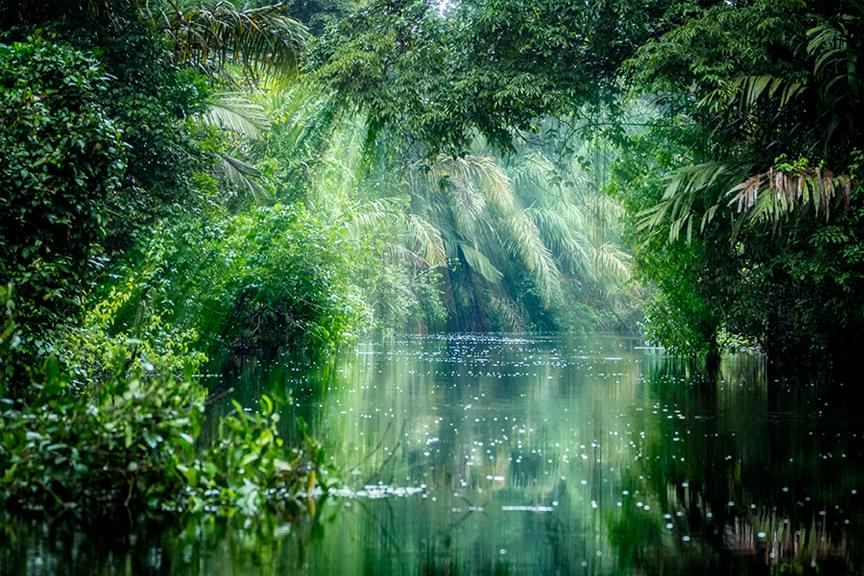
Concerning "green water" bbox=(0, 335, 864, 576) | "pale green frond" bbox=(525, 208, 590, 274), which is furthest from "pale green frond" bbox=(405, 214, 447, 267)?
"green water" bbox=(0, 335, 864, 576)

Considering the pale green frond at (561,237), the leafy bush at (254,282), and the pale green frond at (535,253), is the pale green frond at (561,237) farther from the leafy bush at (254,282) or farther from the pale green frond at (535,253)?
the leafy bush at (254,282)

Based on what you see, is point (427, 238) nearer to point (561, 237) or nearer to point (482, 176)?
point (482, 176)

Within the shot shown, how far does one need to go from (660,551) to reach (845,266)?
35.6 feet

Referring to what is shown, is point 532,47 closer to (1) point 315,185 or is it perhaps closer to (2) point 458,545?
(1) point 315,185

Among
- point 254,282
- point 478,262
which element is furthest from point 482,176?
point 254,282

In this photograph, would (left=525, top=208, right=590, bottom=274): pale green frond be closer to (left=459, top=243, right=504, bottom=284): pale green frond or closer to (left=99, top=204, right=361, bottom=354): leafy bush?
(left=459, top=243, right=504, bottom=284): pale green frond

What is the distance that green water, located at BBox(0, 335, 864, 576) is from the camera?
236 inches

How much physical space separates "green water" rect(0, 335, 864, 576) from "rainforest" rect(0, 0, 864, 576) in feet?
0.13

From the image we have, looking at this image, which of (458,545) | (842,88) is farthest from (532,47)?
(458,545)

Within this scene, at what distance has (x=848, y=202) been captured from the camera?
51.0 feet

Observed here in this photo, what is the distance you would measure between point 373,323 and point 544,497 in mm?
24370

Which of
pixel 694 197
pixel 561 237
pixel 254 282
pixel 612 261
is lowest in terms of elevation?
pixel 254 282

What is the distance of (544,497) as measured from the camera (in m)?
8.05

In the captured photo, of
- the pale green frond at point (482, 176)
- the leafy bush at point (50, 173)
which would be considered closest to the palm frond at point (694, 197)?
the leafy bush at point (50, 173)
